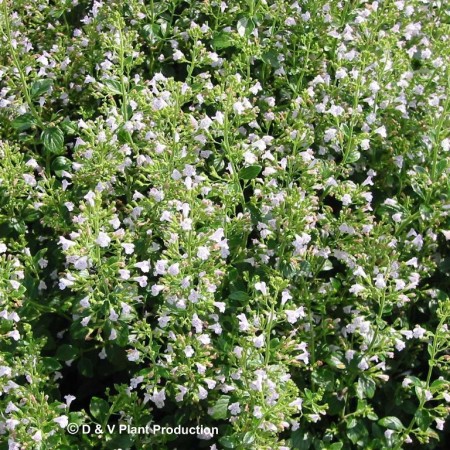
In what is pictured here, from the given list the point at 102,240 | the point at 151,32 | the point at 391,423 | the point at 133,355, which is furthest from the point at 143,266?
the point at 151,32

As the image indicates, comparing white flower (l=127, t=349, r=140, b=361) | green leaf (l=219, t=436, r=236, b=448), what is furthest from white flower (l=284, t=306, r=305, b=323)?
white flower (l=127, t=349, r=140, b=361)

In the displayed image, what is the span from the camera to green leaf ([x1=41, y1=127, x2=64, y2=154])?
3.55 meters

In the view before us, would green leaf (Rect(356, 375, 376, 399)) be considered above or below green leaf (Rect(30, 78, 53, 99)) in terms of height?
below

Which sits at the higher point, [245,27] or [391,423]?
[245,27]

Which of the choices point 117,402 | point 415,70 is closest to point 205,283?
point 117,402

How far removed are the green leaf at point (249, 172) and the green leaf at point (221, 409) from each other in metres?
0.97

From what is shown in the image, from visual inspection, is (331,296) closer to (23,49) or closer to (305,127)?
(305,127)

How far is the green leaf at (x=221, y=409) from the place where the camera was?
9.95 feet

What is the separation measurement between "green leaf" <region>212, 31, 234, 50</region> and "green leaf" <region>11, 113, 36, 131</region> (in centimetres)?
103

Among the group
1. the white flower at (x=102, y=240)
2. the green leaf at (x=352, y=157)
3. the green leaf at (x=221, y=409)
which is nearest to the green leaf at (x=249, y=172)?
the green leaf at (x=352, y=157)

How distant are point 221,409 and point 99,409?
504 millimetres

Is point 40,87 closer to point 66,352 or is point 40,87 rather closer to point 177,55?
point 177,55

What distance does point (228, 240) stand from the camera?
3336 millimetres

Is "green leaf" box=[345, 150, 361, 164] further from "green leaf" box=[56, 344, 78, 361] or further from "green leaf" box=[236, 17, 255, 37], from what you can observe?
"green leaf" box=[56, 344, 78, 361]
